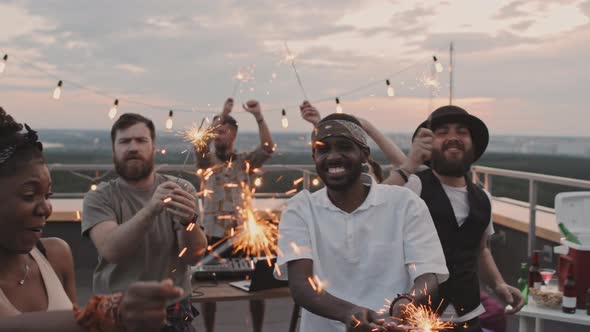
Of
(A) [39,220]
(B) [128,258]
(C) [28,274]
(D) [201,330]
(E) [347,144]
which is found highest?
(E) [347,144]

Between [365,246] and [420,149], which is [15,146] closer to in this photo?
[365,246]

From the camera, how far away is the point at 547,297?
302 centimetres

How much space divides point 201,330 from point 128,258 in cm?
259

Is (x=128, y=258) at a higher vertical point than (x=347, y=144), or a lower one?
lower

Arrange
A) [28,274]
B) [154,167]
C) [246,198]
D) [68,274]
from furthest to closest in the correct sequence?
[246,198], [154,167], [68,274], [28,274]

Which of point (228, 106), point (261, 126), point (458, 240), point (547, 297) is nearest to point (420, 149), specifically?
point (458, 240)

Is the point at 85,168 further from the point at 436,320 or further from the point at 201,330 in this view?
the point at 436,320

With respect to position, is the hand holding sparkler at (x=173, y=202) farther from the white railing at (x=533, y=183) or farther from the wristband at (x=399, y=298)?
the white railing at (x=533, y=183)

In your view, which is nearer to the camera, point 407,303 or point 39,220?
point 39,220

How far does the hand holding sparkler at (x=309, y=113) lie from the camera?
288 centimetres

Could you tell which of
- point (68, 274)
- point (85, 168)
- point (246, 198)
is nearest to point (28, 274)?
point (68, 274)

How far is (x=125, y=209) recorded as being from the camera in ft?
8.10

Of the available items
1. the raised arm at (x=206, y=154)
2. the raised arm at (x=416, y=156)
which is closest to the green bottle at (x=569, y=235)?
the raised arm at (x=416, y=156)

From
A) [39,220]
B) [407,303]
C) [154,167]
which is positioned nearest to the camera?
[39,220]
